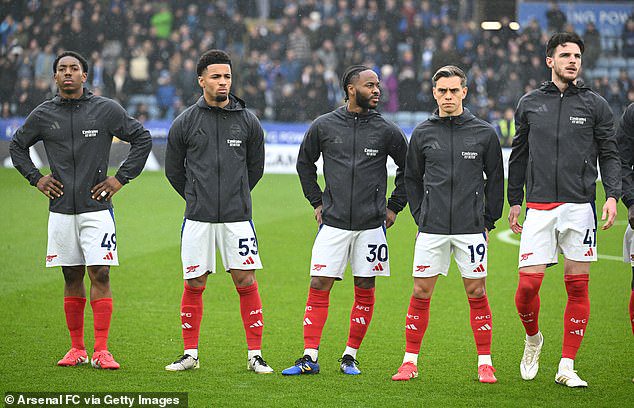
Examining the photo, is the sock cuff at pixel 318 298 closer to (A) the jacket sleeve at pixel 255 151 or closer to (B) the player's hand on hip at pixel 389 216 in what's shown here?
(B) the player's hand on hip at pixel 389 216

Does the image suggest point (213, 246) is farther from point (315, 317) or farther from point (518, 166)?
point (518, 166)

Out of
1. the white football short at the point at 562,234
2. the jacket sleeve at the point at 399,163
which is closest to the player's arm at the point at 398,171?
the jacket sleeve at the point at 399,163

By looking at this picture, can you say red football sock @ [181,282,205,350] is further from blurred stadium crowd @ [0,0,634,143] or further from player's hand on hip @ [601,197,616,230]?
blurred stadium crowd @ [0,0,634,143]

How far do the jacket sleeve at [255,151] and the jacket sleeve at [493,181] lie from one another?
1658 millimetres

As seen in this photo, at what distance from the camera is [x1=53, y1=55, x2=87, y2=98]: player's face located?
7.44m

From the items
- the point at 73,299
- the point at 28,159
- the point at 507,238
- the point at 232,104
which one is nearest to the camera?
the point at 232,104

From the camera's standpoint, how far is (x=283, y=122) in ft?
84.5

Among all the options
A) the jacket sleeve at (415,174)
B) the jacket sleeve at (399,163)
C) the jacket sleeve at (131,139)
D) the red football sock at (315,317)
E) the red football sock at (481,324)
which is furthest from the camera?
the jacket sleeve at (131,139)

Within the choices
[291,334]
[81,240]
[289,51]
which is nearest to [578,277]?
[291,334]

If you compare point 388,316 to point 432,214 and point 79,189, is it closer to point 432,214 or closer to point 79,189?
point 432,214

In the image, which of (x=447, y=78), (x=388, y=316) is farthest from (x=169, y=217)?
(x=447, y=78)

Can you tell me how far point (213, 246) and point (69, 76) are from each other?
5.31 ft

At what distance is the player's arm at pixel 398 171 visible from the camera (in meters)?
7.48

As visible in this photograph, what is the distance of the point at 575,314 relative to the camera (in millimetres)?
7105
